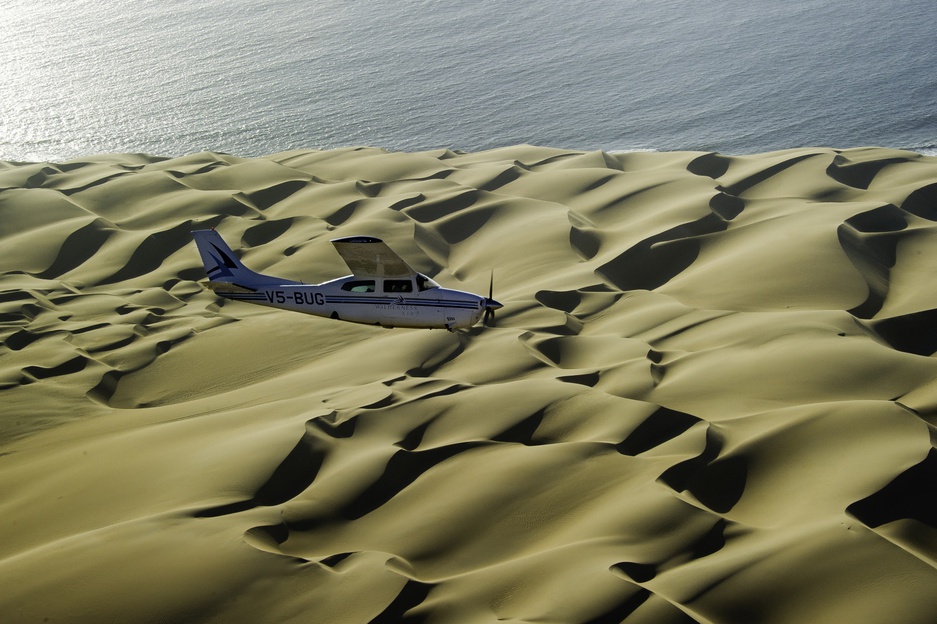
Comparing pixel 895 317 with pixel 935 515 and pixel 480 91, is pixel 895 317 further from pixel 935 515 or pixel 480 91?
pixel 480 91

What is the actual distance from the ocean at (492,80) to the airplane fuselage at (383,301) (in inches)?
1074

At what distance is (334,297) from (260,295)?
5.57ft

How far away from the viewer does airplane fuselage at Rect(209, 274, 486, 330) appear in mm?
15141

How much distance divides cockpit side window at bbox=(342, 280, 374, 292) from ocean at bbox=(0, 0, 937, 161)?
89.6ft

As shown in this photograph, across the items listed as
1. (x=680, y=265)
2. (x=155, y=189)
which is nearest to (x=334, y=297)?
(x=680, y=265)

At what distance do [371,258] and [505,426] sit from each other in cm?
539

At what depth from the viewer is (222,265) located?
55.8 ft

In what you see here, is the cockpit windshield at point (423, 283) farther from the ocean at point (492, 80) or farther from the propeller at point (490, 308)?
the ocean at point (492, 80)

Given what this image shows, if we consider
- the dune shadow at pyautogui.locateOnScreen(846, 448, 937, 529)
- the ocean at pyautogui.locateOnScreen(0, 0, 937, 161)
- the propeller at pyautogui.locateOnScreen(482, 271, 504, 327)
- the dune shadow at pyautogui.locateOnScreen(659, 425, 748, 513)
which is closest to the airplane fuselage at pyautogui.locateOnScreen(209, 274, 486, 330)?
the propeller at pyautogui.locateOnScreen(482, 271, 504, 327)

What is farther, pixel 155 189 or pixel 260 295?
pixel 155 189

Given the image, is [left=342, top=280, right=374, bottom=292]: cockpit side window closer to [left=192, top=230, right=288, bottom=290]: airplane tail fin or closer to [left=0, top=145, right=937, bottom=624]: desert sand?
[left=0, top=145, right=937, bottom=624]: desert sand

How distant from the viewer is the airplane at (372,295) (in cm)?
1509

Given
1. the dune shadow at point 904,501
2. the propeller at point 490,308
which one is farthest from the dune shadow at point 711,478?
the propeller at point 490,308

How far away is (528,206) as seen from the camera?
23.4m
